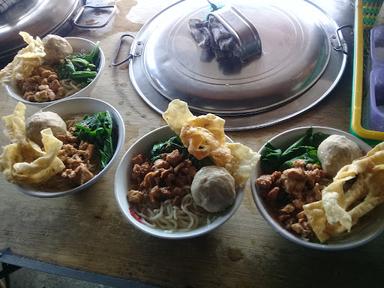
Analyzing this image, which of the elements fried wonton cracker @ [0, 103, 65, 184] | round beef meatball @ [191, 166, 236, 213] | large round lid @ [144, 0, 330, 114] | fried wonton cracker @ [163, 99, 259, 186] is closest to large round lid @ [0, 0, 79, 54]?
large round lid @ [144, 0, 330, 114]

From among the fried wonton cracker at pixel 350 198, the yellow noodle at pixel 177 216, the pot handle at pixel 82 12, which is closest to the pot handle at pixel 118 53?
the pot handle at pixel 82 12

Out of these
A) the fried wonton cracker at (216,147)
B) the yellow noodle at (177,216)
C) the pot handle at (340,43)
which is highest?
the pot handle at (340,43)

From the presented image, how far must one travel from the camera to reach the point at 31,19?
72.9 inches

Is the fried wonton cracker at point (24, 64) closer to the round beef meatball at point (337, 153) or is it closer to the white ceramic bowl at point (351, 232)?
the white ceramic bowl at point (351, 232)

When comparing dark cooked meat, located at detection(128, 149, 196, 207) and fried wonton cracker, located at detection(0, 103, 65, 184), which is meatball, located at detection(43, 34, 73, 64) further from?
dark cooked meat, located at detection(128, 149, 196, 207)

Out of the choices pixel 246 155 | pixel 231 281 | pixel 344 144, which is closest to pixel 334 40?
pixel 344 144

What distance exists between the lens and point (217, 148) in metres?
1.02

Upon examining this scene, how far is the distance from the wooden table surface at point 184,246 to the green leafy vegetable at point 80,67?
1.08 ft

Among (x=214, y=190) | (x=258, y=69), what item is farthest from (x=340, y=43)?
(x=214, y=190)

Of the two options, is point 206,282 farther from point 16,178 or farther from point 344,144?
point 16,178

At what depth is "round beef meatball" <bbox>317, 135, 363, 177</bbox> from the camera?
97cm

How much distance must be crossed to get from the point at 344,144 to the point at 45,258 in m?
0.98

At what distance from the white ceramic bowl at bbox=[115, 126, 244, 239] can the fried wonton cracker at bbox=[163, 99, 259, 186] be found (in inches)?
2.8

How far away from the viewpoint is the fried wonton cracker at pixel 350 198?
2.80 ft
